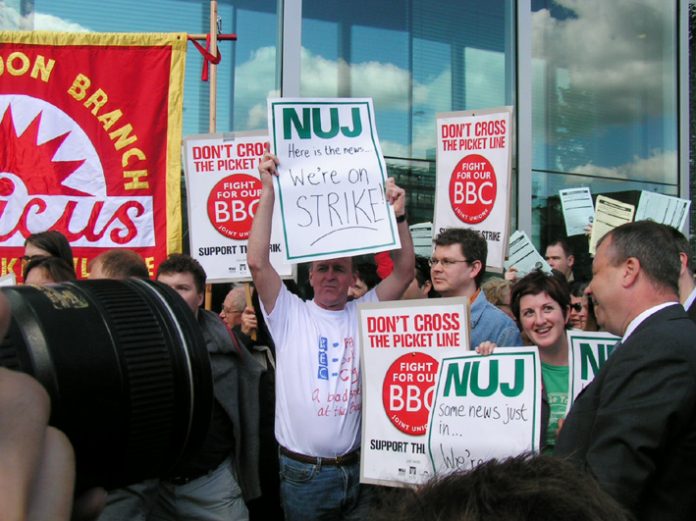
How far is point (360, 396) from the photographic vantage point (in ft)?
11.5

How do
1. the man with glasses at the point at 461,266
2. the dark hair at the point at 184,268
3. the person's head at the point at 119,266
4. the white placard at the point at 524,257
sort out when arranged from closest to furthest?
1. the person's head at the point at 119,266
2. the dark hair at the point at 184,268
3. the man with glasses at the point at 461,266
4. the white placard at the point at 524,257

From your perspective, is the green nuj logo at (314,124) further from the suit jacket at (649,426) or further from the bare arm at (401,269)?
the suit jacket at (649,426)

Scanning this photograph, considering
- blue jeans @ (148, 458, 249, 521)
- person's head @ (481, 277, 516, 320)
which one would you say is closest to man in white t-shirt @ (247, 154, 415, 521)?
blue jeans @ (148, 458, 249, 521)

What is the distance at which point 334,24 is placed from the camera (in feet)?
21.9

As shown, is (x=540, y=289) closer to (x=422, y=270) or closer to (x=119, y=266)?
(x=119, y=266)

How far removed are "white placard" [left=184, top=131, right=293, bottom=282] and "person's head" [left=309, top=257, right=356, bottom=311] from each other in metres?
0.96

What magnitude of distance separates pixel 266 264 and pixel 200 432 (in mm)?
2271

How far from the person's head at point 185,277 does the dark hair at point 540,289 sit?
1.45 meters

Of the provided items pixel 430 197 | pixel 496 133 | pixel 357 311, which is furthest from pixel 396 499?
pixel 430 197

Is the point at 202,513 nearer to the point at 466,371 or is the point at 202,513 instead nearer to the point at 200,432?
the point at 466,371

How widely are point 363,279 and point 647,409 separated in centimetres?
325

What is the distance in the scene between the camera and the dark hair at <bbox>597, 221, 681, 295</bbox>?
92.2 inches

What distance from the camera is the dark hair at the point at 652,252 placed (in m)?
2.34

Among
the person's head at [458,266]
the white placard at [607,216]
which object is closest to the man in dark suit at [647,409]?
the person's head at [458,266]
